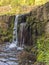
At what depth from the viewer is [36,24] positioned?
5.66 meters

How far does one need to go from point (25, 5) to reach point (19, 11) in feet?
0.40

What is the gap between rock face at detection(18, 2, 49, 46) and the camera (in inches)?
186

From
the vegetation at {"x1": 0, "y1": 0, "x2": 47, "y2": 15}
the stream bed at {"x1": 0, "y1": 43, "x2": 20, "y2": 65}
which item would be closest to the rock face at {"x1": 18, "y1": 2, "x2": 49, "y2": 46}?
the stream bed at {"x1": 0, "y1": 43, "x2": 20, "y2": 65}

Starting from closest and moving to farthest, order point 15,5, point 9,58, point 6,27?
point 15,5, point 9,58, point 6,27

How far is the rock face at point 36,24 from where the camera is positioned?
4712 millimetres

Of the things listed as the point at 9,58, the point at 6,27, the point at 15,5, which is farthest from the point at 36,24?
the point at 6,27

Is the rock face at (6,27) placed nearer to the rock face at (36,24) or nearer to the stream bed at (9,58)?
the rock face at (36,24)

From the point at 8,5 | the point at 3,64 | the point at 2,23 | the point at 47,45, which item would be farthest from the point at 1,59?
the point at 2,23

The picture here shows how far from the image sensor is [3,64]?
5.16 m

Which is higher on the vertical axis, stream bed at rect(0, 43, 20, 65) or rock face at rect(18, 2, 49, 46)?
rock face at rect(18, 2, 49, 46)

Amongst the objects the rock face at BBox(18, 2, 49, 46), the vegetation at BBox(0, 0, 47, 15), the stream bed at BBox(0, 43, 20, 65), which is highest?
the vegetation at BBox(0, 0, 47, 15)

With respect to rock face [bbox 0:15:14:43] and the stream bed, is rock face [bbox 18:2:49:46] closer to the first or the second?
the stream bed

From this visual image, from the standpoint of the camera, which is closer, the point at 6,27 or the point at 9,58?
the point at 9,58

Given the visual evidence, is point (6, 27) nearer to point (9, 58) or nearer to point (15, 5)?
point (9, 58)
